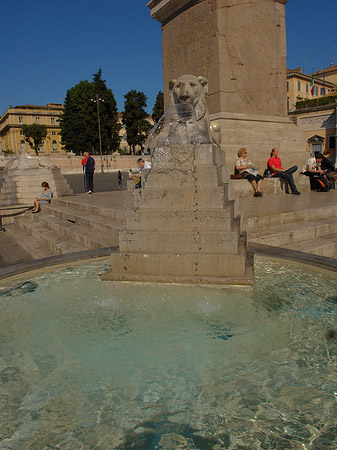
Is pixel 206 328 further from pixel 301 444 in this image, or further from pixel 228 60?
pixel 228 60

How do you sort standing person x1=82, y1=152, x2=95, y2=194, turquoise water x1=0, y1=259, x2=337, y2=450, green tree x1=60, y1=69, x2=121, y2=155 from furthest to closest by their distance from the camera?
green tree x1=60, y1=69, x2=121, y2=155 → standing person x1=82, y1=152, x2=95, y2=194 → turquoise water x1=0, y1=259, x2=337, y2=450

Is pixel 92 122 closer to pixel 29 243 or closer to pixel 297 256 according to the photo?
pixel 29 243

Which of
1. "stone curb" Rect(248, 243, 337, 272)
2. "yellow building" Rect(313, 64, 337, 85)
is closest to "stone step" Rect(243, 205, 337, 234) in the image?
"stone curb" Rect(248, 243, 337, 272)

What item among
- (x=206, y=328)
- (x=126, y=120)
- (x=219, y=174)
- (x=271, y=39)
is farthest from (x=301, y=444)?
(x=126, y=120)

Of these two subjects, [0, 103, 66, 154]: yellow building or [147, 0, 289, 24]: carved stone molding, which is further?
[0, 103, 66, 154]: yellow building

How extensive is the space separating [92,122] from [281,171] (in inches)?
1988

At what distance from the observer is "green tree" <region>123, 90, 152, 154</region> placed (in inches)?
2421

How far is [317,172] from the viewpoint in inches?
357

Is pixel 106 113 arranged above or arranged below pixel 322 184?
above

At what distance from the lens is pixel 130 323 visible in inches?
97.0

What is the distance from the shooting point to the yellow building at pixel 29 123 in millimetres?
85812

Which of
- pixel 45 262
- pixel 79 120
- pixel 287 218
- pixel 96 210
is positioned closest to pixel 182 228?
pixel 45 262

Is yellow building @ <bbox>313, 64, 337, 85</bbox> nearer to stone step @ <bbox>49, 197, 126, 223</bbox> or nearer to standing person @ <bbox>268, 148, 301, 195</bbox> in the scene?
standing person @ <bbox>268, 148, 301, 195</bbox>

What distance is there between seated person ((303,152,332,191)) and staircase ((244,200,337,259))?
12.3 ft
